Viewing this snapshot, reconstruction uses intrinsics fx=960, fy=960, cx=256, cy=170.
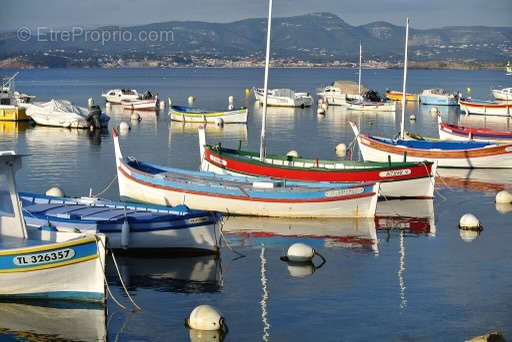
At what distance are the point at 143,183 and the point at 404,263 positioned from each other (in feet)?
38.0

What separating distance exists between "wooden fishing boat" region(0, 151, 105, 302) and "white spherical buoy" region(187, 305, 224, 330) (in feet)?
8.55

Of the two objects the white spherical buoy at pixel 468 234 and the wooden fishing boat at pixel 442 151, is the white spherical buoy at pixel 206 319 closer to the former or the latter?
the white spherical buoy at pixel 468 234

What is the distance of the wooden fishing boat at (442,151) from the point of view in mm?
49219

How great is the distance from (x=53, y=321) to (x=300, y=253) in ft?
28.5

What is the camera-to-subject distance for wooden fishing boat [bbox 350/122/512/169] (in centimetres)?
4922

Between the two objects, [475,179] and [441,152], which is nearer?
[475,179]

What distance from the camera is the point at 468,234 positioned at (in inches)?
1362

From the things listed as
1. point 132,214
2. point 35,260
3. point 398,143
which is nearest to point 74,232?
point 35,260

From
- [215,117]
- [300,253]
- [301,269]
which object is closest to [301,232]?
[300,253]

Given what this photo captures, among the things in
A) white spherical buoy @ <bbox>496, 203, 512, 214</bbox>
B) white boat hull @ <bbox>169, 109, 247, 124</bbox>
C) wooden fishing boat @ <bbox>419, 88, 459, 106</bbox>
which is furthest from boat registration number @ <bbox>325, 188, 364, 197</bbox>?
wooden fishing boat @ <bbox>419, 88, 459, 106</bbox>

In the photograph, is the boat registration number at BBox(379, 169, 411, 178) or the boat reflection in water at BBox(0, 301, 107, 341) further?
the boat registration number at BBox(379, 169, 411, 178)

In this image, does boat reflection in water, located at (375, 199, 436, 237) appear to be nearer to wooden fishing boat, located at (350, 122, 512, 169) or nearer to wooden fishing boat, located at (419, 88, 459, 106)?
wooden fishing boat, located at (350, 122, 512, 169)

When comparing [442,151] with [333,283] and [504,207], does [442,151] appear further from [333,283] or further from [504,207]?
[333,283]

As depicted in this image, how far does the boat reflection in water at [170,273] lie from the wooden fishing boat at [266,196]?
5822mm
